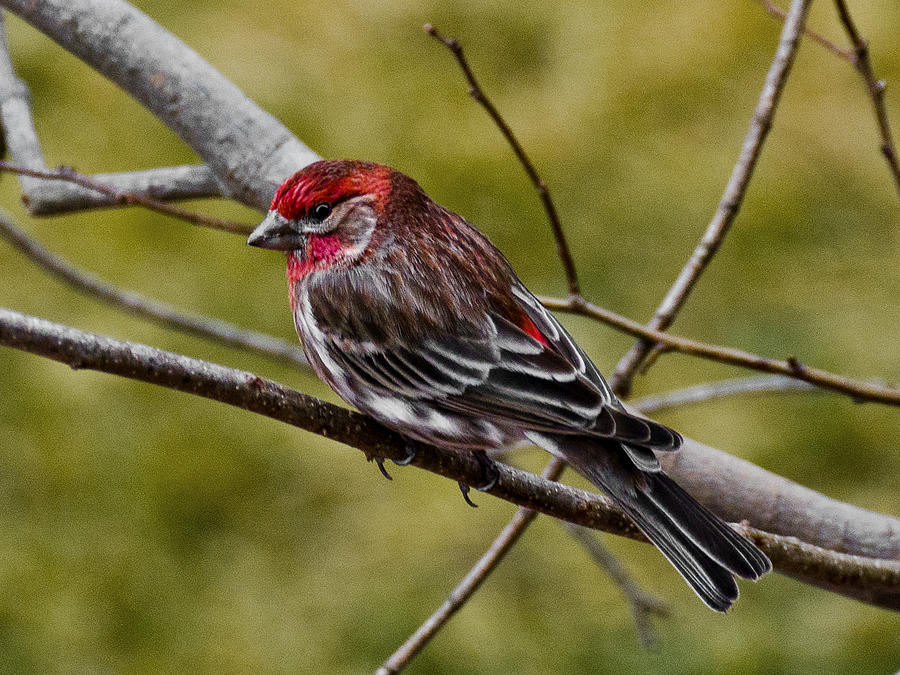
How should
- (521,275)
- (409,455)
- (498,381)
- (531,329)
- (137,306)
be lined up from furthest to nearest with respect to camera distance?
(521,275) < (137,306) < (531,329) < (498,381) < (409,455)

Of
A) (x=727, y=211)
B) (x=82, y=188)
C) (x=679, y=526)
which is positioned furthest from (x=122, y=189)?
(x=679, y=526)

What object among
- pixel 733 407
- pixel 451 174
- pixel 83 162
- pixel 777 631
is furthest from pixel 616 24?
pixel 777 631

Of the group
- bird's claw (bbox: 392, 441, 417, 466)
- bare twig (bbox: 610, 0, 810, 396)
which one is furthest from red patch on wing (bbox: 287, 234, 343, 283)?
bare twig (bbox: 610, 0, 810, 396)

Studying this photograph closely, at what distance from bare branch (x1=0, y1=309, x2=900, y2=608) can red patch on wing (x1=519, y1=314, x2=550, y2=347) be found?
0.28 m

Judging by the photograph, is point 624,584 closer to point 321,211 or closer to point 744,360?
point 744,360

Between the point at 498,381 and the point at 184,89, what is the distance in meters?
1.04

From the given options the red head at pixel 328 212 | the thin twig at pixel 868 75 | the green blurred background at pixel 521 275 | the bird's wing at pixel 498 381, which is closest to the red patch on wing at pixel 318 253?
the red head at pixel 328 212

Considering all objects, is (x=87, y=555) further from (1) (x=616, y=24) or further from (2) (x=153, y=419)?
(1) (x=616, y=24)

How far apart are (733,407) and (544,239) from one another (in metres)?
1.14

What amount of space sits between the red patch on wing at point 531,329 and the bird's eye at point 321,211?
428 mm

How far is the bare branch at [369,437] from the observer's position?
157 cm

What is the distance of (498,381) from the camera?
2109 millimetres

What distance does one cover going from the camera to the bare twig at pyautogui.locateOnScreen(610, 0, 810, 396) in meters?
2.59

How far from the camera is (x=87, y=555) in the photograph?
4359mm
